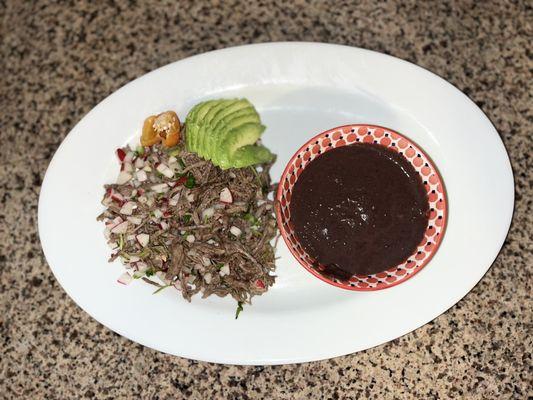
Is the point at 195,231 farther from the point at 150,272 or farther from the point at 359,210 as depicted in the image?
the point at 359,210

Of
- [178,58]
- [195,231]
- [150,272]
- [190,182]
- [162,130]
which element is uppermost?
[178,58]

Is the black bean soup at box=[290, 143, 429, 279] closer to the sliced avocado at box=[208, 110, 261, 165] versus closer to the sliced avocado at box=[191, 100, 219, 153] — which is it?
the sliced avocado at box=[208, 110, 261, 165]

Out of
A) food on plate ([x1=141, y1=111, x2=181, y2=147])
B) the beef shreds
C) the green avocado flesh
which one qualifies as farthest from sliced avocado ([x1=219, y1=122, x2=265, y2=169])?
food on plate ([x1=141, y1=111, x2=181, y2=147])

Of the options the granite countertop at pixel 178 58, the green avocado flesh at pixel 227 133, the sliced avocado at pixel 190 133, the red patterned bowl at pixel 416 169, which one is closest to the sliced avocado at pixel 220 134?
the green avocado flesh at pixel 227 133

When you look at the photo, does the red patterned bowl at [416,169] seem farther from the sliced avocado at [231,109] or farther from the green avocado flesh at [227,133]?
the sliced avocado at [231,109]

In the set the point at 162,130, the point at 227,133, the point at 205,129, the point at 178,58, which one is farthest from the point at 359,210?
the point at 178,58

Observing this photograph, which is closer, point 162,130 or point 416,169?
point 416,169

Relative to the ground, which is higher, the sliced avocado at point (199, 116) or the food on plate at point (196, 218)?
the sliced avocado at point (199, 116)
